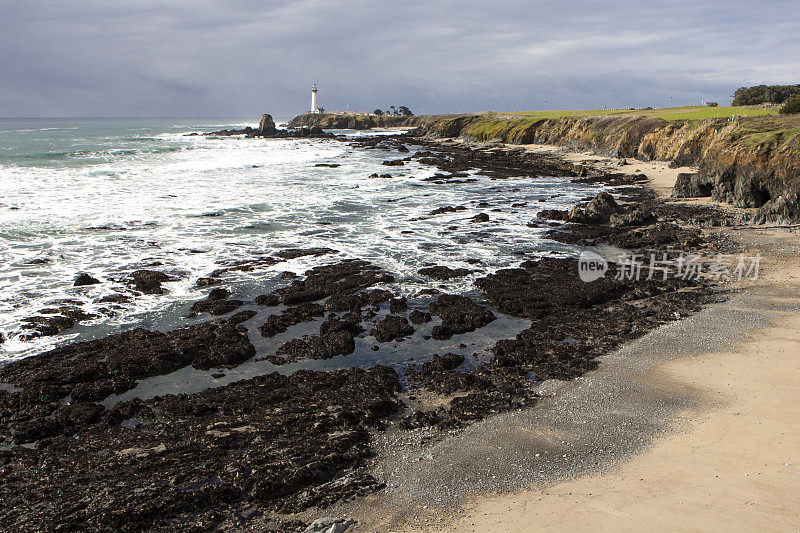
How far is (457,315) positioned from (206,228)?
584 inches

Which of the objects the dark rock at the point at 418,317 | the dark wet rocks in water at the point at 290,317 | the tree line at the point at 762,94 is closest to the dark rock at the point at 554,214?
the dark rock at the point at 418,317

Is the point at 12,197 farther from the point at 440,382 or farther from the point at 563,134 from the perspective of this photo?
the point at 563,134

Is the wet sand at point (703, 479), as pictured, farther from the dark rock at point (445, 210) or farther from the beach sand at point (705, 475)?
the dark rock at point (445, 210)

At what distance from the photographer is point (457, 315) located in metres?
13.6

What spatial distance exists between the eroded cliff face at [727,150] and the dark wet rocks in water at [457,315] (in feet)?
50.9

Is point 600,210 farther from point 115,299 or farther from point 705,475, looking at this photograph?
point 115,299

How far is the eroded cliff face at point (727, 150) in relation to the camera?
2234 cm

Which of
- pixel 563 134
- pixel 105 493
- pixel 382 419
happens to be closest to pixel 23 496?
pixel 105 493

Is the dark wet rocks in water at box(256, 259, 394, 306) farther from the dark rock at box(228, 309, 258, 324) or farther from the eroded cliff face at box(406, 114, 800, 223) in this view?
the eroded cliff face at box(406, 114, 800, 223)

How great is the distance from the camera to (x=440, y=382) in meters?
10.4

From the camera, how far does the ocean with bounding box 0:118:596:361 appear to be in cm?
1509

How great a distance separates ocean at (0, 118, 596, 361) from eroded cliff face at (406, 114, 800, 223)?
784 centimetres

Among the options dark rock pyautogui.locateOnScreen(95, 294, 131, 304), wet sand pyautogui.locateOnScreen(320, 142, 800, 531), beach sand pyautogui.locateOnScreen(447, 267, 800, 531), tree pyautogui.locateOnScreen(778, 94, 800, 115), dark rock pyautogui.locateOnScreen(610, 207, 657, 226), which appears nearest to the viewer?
beach sand pyautogui.locateOnScreen(447, 267, 800, 531)

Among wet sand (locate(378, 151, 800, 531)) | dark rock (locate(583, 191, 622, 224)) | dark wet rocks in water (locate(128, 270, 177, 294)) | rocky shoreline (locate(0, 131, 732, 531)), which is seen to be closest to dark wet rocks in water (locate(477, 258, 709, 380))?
rocky shoreline (locate(0, 131, 732, 531))
